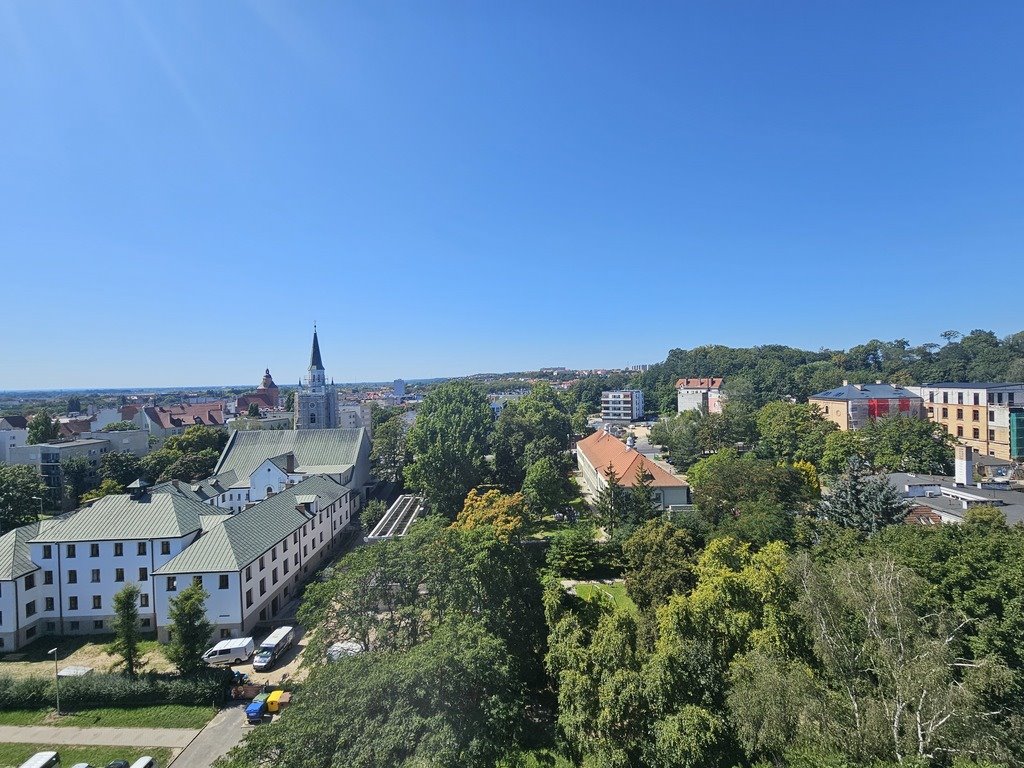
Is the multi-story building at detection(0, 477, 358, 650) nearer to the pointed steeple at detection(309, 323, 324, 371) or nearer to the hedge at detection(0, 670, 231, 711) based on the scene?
the hedge at detection(0, 670, 231, 711)

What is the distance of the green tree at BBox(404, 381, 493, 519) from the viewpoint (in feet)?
117

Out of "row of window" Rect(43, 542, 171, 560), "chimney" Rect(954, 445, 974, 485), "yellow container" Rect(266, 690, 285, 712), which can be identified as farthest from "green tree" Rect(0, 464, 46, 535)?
"chimney" Rect(954, 445, 974, 485)

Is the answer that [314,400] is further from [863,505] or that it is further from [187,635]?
[863,505]

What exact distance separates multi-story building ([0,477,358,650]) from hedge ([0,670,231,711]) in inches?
156

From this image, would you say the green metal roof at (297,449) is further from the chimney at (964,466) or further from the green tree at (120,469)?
the chimney at (964,466)

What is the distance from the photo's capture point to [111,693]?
685 inches

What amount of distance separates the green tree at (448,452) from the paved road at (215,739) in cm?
1879

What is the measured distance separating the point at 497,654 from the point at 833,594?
8.44 metres

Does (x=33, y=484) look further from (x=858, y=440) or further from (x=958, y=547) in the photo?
(x=858, y=440)

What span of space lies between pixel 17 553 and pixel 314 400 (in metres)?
35.3

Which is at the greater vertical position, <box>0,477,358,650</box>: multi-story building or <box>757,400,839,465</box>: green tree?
<box>757,400,839,465</box>: green tree

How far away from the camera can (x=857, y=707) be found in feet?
35.6

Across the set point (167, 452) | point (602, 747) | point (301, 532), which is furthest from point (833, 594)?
point (167, 452)

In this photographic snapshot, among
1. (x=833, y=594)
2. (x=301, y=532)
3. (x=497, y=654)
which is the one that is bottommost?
(x=301, y=532)
